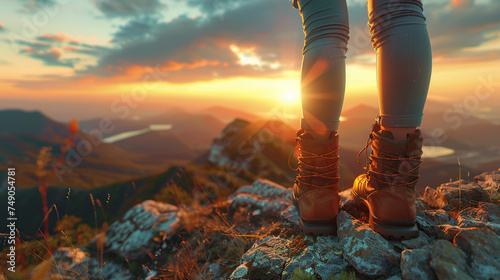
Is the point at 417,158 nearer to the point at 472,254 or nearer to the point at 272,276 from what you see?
the point at 472,254

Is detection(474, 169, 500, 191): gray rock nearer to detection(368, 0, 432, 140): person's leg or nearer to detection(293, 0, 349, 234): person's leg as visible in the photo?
detection(368, 0, 432, 140): person's leg

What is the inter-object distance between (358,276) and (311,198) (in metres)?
0.67

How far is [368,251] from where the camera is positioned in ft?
5.38

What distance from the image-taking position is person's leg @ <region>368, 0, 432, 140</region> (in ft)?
5.37

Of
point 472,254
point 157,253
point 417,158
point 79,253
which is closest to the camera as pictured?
point 472,254

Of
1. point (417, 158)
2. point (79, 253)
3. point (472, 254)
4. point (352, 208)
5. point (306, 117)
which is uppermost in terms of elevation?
point (306, 117)

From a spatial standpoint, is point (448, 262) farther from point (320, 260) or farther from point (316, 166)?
point (316, 166)

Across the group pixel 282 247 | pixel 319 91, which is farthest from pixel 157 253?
pixel 319 91

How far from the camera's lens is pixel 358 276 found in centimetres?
162

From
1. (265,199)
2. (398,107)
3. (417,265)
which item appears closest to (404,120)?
(398,107)

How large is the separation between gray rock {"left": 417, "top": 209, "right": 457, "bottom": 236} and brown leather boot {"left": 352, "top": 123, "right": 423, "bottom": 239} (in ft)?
0.49

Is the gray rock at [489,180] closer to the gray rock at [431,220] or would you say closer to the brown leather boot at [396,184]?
the gray rock at [431,220]

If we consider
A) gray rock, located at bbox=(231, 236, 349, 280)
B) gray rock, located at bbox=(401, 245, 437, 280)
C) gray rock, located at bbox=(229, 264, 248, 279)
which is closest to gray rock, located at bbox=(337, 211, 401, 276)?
gray rock, located at bbox=(231, 236, 349, 280)

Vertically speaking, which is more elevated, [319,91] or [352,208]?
[319,91]
